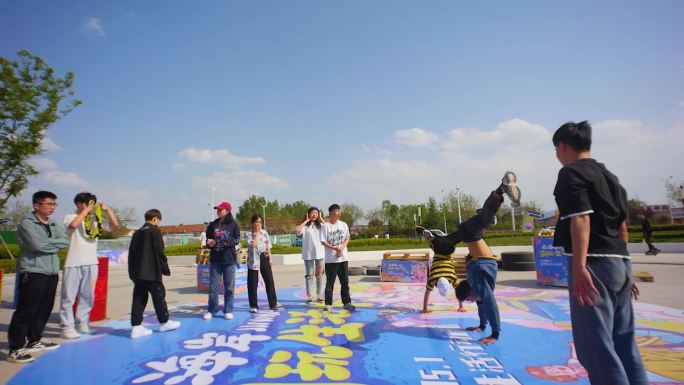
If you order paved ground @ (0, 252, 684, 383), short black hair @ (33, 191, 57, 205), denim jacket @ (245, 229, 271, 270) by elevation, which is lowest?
paved ground @ (0, 252, 684, 383)

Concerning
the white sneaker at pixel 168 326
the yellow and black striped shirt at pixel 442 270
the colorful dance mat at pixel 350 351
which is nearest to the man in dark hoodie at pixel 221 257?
the colorful dance mat at pixel 350 351

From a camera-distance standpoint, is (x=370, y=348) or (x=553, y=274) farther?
(x=553, y=274)

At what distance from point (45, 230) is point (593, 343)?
565cm

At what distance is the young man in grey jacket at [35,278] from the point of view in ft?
12.2

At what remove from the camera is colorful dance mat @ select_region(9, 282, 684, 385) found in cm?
300

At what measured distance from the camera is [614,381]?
68.6 inches

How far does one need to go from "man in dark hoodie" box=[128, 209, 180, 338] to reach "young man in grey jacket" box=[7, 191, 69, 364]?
822mm

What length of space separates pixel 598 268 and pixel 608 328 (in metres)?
0.33

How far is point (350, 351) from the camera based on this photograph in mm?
3668

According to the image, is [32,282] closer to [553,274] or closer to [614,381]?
[614,381]

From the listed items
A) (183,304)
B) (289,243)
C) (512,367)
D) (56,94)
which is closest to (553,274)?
(512,367)

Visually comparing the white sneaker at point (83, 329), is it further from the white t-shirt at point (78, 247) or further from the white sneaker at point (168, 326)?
the white sneaker at point (168, 326)

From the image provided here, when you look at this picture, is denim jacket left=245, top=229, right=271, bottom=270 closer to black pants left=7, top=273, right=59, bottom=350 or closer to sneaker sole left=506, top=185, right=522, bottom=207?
black pants left=7, top=273, right=59, bottom=350

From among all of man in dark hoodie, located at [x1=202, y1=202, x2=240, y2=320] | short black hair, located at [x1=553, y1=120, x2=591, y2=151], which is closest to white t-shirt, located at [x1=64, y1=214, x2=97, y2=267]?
man in dark hoodie, located at [x1=202, y1=202, x2=240, y2=320]
